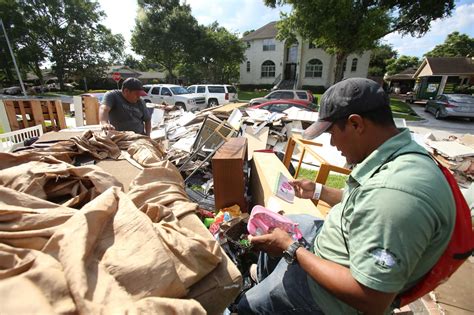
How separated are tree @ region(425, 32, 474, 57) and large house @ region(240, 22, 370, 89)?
2575cm

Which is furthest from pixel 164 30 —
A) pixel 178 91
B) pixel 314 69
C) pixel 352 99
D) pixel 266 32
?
pixel 352 99

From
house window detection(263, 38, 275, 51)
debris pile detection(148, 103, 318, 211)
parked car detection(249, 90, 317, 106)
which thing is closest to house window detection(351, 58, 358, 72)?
house window detection(263, 38, 275, 51)

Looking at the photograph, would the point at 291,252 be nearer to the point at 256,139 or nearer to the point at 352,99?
the point at 352,99

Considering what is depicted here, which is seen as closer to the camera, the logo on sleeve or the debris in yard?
the logo on sleeve

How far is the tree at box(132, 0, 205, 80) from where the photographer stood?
26.6 metres

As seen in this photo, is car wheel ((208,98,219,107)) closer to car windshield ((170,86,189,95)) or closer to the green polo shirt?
car windshield ((170,86,189,95))

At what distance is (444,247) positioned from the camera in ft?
3.40

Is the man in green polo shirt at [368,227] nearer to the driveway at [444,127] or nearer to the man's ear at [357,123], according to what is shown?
the man's ear at [357,123]

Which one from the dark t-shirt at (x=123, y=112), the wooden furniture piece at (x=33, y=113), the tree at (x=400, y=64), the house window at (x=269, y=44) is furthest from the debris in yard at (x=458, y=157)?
the tree at (x=400, y=64)

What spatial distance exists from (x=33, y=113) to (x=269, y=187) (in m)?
6.96

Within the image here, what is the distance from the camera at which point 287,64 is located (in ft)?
106

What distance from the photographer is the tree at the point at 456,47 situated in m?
43.0

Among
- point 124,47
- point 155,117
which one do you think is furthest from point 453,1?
point 124,47

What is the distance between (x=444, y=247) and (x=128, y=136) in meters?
3.88
